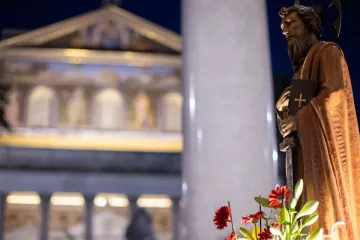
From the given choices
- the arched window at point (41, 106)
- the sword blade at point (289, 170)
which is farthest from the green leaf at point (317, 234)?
the arched window at point (41, 106)

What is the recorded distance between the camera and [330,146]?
3.49 m

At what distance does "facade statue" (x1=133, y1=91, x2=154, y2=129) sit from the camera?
38938mm

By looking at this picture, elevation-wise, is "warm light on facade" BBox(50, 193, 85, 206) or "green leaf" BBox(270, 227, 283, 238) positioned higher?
"warm light on facade" BBox(50, 193, 85, 206)

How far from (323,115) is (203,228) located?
63.3 inches

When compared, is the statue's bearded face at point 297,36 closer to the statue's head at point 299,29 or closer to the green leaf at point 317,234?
the statue's head at point 299,29

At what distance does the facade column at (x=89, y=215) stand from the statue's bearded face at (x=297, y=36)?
28652mm

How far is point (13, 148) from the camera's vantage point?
33125 millimetres

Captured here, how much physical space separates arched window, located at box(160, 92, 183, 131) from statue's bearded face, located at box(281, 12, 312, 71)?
116ft

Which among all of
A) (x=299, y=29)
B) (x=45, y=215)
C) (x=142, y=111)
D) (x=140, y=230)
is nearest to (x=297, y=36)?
(x=299, y=29)

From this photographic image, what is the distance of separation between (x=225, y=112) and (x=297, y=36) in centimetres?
125

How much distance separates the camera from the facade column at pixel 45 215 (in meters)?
31.2

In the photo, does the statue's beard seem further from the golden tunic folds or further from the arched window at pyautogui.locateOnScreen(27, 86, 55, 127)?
the arched window at pyautogui.locateOnScreen(27, 86, 55, 127)

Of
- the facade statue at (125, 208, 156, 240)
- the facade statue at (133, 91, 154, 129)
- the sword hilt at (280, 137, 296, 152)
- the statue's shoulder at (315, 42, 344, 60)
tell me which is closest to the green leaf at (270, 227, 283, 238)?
the sword hilt at (280, 137, 296, 152)

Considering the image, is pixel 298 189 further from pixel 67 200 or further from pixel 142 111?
pixel 142 111
